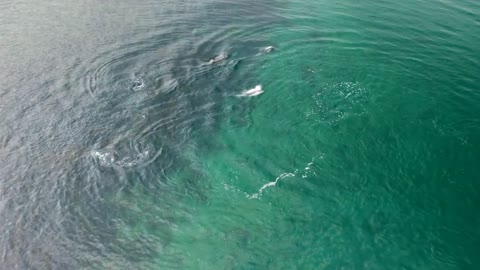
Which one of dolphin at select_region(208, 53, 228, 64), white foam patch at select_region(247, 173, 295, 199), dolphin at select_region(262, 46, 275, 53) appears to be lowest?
white foam patch at select_region(247, 173, 295, 199)

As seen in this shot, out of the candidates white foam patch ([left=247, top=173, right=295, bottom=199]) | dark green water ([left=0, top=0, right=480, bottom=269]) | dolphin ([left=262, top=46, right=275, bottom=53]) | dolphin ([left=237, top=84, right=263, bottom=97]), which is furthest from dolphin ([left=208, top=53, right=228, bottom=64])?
white foam patch ([left=247, top=173, right=295, bottom=199])

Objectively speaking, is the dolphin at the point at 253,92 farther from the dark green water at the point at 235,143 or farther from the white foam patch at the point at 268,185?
the white foam patch at the point at 268,185

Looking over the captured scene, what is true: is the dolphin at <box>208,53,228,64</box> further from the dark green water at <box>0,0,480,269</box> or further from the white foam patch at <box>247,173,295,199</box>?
the white foam patch at <box>247,173,295,199</box>

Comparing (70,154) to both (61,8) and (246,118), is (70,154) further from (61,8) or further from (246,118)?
(61,8)

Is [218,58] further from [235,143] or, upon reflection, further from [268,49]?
[235,143]

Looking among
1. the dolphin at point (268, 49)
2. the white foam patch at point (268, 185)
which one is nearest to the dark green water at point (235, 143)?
the white foam patch at point (268, 185)

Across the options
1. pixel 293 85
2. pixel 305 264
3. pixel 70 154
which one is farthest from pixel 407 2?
pixel 70 154

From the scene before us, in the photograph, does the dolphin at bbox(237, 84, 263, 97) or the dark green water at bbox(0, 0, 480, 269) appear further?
the dolphin at bbox(237, 84, 263, 97)

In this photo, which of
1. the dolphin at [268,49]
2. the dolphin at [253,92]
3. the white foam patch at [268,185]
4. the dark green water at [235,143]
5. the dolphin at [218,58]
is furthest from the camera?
the dolphin at [268,49]

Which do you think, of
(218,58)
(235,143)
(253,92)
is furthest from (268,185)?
(218,58)
